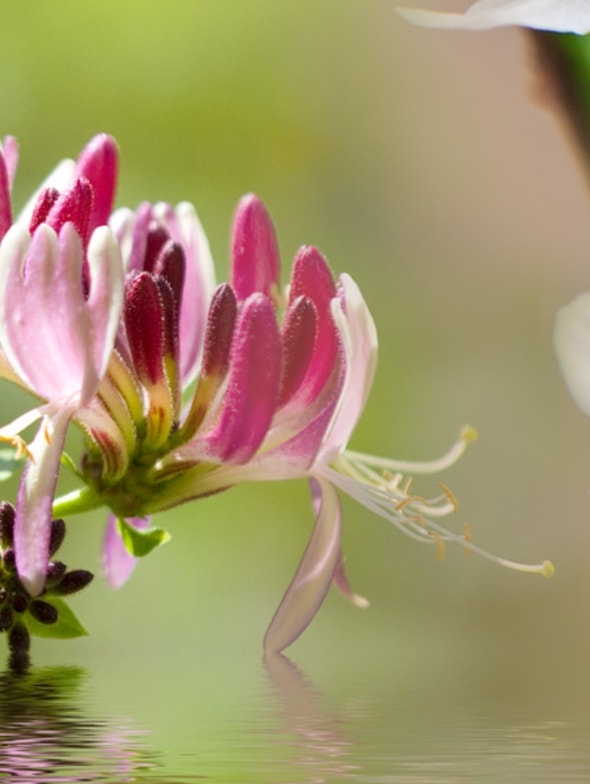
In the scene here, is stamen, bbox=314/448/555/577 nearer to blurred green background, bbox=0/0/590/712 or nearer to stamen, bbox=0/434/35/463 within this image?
stamen, bbox=0/434/35/463

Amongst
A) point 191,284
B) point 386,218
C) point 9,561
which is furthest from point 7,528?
point 386,218

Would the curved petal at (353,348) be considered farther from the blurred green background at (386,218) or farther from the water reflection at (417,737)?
the blurred green background at (386,218)

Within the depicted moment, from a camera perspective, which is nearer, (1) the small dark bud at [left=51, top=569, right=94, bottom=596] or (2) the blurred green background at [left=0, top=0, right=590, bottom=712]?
(1) the small dark bud at [left=51, top=569, right=94, bottom=596]

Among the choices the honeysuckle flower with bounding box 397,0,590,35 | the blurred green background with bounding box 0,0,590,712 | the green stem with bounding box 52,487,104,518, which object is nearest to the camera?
the honeysuckle flower with bounding box 397,0,590,35

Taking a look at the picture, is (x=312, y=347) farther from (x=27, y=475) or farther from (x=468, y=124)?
(x=468, y=124)

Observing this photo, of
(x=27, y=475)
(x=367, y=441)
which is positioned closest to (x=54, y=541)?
(x=27, y=475)

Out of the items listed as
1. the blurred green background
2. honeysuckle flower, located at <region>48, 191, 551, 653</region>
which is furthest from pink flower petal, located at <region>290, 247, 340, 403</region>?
the blurred green background

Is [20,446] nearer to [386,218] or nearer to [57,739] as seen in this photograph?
[57,739]
